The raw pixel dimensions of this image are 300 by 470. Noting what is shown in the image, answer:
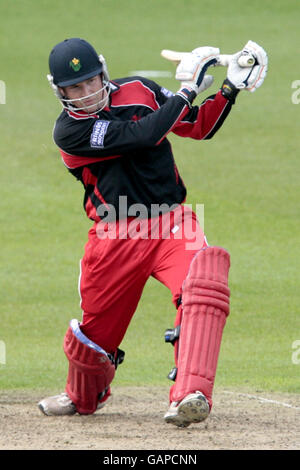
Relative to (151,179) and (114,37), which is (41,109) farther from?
(151,179)

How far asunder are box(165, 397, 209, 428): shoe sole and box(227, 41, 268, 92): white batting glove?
167cm

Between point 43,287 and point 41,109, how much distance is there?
759 cm

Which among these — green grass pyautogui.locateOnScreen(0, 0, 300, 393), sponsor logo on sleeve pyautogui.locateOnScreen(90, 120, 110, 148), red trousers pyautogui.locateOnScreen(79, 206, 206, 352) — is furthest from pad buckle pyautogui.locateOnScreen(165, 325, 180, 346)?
green grass pyautogui.locateOnScreen(0, 0, 300, 393)

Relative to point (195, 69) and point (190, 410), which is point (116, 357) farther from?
point (195, 69)

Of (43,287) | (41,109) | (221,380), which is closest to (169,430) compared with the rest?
(221,380)

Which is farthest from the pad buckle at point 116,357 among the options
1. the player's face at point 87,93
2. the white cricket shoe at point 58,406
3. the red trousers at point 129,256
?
the player's face at point 87,93

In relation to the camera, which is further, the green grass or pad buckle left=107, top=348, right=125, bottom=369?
the green grass

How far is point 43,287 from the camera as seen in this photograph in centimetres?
928

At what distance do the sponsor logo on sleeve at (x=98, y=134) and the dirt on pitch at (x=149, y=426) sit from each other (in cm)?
145

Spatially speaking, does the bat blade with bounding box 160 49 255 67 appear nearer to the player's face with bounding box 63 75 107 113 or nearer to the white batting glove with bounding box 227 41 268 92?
the white batting glove with bounding box 227 41 268 92

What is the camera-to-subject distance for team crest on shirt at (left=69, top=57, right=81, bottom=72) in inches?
203

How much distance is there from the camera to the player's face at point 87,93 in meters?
5.20
